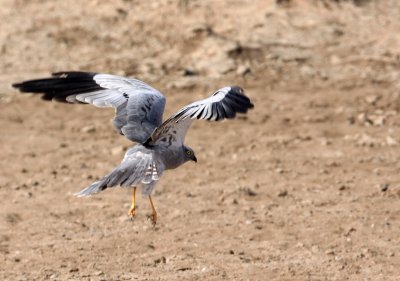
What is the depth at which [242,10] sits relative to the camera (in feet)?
58.0

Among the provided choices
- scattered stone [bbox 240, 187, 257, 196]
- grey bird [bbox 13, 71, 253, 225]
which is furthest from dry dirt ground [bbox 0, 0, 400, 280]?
grey bird [bbox 13, 71, 253, 225]

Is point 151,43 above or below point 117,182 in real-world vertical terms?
below

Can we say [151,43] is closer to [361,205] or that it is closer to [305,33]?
[305,33]

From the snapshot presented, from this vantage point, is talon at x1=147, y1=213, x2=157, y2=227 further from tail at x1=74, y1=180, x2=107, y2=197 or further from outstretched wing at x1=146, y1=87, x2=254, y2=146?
tail at x1=74, y1=180, x2=107, y2=197

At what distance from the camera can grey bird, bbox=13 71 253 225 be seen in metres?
9.05

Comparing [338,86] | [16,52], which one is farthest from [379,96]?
[16,52]

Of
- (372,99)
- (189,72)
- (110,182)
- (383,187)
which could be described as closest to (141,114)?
(110,182)

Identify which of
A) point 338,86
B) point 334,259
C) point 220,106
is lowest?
point 338,86

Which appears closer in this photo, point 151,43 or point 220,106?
Result: point 220,106

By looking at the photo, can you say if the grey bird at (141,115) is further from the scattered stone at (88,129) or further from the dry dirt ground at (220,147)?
the scattered stone at (88,129)

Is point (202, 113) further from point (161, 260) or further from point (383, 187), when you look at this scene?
point (383, 187)

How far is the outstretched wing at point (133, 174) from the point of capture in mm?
9070

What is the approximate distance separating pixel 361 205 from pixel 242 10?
7.03m

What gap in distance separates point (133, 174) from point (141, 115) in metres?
0.98
